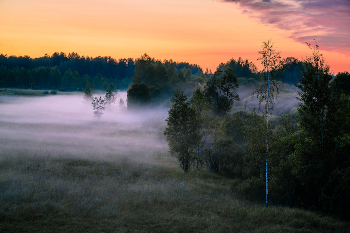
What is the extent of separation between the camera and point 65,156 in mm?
29375

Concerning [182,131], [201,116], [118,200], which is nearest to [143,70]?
[201,116]

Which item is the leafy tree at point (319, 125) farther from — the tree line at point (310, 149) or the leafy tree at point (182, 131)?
the leafy tree at point (182, 131)

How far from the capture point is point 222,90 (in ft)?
183

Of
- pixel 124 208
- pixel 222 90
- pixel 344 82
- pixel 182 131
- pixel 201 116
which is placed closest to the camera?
pixel 124 208

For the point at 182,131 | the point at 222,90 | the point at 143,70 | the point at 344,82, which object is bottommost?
the point at 182,131

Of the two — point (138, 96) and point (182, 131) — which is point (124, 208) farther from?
point (138, 96)

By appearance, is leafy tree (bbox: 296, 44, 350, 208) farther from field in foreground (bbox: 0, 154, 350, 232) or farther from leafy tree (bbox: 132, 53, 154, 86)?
leafy tree (bbox: 132, 53, 154, 86)

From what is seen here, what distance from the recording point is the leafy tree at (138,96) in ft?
247

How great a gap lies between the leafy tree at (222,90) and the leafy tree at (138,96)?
2638 cm

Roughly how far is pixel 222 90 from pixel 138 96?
30794 millimetres

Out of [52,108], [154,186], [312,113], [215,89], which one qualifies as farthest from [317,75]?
[52,108]

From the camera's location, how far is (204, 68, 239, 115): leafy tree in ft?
180

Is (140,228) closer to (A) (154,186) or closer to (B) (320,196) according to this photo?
(A) (154,186)

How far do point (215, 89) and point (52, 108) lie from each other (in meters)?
66.6
